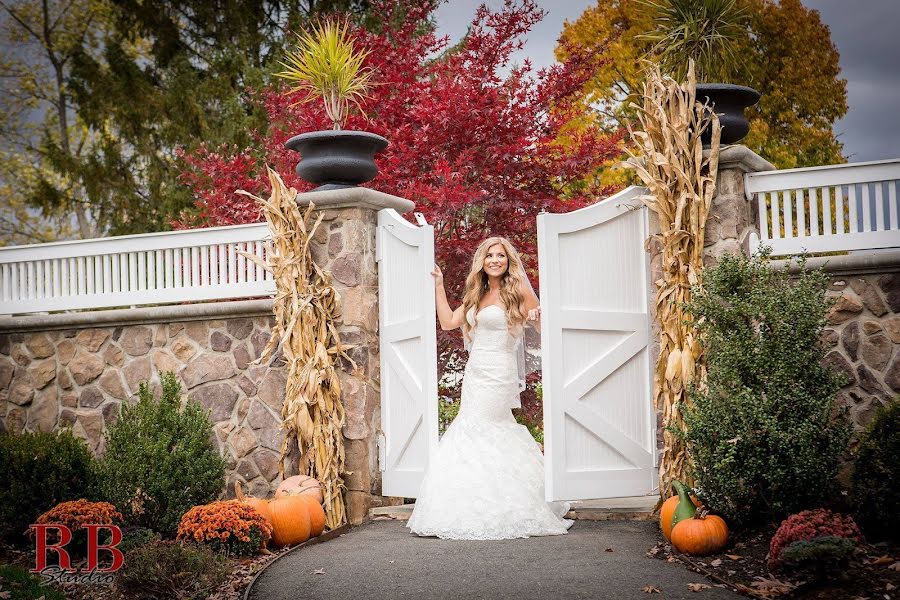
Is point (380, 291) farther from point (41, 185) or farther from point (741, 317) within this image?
point (41, 185)

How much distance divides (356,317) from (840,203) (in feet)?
10.9

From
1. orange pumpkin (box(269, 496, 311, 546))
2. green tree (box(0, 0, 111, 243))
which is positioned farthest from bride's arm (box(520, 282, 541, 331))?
green tree (box(0, 0, 111, 243))

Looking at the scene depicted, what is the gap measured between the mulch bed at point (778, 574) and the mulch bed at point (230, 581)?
2142 millimetres

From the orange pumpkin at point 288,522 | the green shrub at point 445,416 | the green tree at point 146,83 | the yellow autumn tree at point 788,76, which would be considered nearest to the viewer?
the orange pumpkin at point 288,522

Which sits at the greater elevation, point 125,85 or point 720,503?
point 125,85

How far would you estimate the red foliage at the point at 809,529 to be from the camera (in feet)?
14.0

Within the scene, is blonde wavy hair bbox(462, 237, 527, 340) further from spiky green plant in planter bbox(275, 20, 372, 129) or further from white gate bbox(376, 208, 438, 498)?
spiky green plant in planter bbox(275, 20, 372, 129)

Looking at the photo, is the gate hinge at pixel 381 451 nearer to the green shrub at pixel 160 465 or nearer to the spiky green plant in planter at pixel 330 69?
the green shrub at pixel 160 465

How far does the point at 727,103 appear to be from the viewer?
19.1ft

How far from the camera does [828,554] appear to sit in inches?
158

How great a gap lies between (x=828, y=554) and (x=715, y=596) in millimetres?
522

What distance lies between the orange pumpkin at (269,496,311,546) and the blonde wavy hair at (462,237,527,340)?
1.61m

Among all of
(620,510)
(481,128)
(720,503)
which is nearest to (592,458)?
(620,510)

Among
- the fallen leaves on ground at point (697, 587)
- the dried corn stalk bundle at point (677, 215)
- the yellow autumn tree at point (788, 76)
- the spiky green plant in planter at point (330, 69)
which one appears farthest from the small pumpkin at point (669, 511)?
the yellow autumn tree at point (788, 76)
